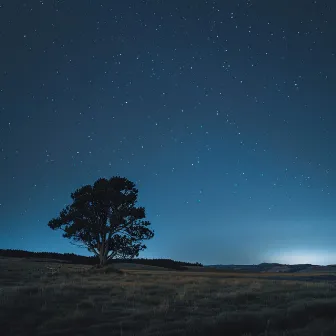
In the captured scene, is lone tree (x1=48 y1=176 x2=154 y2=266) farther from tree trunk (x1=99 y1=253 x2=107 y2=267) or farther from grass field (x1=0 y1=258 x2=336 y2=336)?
grass field (x1=0 y1=258 x2=336 y2=336)

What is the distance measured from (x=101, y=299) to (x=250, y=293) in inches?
282

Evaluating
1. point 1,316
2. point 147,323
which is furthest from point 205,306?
point 1,316

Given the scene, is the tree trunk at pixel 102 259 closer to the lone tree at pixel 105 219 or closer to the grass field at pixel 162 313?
the lone tree at pixel 105 219

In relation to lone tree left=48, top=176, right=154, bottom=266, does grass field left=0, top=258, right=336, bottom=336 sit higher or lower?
lower

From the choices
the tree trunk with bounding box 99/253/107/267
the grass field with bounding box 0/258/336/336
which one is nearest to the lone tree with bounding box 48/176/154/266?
the tree trunk with bounding box 99/253/107/267

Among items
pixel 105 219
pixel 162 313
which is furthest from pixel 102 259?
pixel 162 313

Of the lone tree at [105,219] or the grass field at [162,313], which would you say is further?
the lone tree at [105,219]

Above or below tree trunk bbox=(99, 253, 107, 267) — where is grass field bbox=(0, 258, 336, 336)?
below

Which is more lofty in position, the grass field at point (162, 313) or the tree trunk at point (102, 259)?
the tree trunk at point (102, 259)

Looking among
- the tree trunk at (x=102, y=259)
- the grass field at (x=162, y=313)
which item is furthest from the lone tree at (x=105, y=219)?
the grass field at (x=162, y=313)

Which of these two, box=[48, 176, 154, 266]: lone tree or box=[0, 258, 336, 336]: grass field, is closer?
box=[0, 258, 336, 336]: grass field

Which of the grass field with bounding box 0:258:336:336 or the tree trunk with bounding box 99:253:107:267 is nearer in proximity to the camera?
the grass field with bounding box 0:258:336:336

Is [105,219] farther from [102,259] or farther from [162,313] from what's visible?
[162,313]

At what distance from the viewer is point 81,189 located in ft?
141
